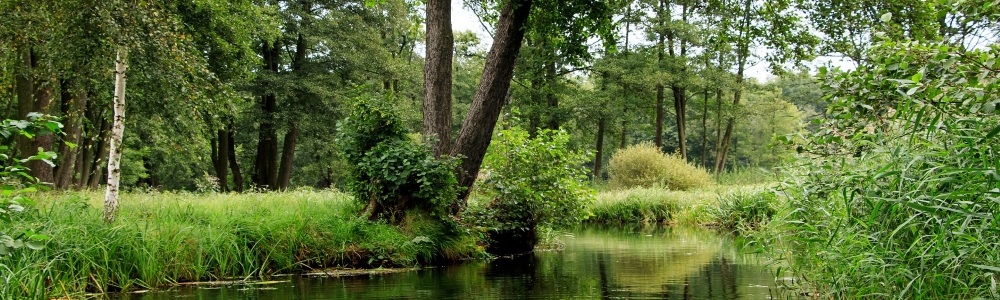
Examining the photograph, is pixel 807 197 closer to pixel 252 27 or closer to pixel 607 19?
pixel 607 19

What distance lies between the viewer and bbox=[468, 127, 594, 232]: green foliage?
10.1 metres

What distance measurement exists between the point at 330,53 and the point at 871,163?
22343 mm

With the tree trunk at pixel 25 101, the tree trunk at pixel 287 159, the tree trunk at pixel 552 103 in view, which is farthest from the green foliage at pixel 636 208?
the tree trunk at pixel 552 103

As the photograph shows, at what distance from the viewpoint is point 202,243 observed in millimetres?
7031

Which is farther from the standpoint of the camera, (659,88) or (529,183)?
(659,88)

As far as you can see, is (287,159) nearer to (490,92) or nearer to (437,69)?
(437,69)

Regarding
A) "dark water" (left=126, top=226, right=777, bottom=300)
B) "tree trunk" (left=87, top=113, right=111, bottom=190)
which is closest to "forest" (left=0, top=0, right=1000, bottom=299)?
"tree trunk" (left=87, top=113, right=111, bottom=190)

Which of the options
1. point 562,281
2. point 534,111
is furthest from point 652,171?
point 562,281

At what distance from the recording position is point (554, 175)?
10.4 meters

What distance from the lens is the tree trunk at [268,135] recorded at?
78.6 feet

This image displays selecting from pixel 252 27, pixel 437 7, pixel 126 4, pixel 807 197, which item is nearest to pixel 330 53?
pixel 252 27

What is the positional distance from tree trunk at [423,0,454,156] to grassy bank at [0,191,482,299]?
162 cm

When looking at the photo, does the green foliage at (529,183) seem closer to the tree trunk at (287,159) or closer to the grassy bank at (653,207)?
the grassy bank at (653,207)

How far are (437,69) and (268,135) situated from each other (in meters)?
16.0
